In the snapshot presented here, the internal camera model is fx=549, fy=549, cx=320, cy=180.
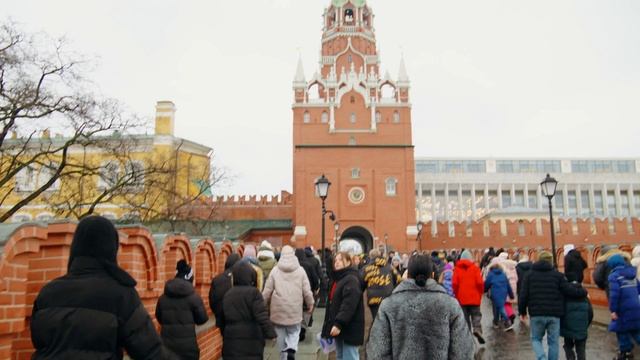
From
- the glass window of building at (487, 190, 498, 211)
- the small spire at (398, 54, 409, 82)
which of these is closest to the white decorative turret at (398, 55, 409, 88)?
the small spire at (398, 54, 409, 82)

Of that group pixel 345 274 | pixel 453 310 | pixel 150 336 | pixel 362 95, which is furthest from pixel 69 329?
pixel 362 95

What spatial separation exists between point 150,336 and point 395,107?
1574 inches

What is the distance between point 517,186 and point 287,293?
77.5m

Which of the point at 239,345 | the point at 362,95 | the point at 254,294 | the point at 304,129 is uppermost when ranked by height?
the point at 362,95

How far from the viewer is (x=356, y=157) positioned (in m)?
41.0

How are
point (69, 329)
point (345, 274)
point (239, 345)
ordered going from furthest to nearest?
point (345, 274), point (239, 345), point (69, 329)

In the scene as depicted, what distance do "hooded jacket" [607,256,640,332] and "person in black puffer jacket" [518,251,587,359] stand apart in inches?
24.7

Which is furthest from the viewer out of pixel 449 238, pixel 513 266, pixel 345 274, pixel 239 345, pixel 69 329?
pixel 449 238

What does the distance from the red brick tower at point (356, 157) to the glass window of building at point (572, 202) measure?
1955 inches

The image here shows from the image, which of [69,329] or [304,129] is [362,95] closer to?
[304,129]

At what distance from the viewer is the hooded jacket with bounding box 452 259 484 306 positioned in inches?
368

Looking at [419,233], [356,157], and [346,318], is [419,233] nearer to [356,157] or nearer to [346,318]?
[356,157]

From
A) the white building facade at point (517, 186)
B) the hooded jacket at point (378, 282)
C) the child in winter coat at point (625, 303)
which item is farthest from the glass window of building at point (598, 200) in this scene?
the hooded jacket at point (378, 282)

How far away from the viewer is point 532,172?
260 feet
